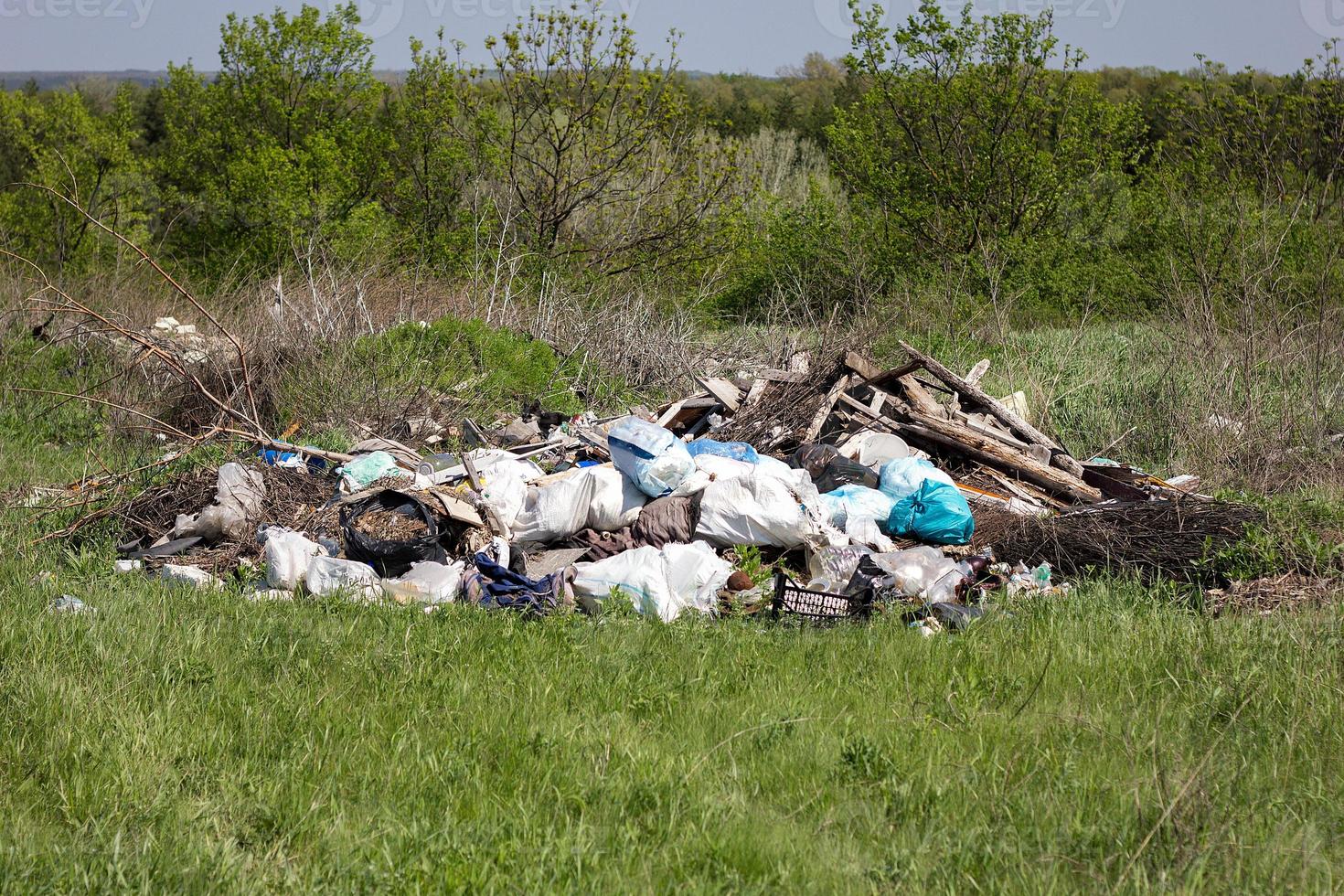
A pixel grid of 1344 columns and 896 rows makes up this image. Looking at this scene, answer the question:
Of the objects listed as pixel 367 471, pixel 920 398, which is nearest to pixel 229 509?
pixel 367 471

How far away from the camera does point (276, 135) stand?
19.6m

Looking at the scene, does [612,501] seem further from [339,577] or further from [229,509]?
[229,509]

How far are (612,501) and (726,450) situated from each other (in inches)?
52.9

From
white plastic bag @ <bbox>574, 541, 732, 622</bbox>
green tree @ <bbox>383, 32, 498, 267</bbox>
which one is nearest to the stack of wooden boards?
white plastic bag @ <bbox>574, 541, 732, 622</bbox>

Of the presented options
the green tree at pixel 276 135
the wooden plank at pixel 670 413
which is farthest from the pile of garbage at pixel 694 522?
the green tree at pixel 276 135

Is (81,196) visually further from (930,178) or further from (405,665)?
(405,665)

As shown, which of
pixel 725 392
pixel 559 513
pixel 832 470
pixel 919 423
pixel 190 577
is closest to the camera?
pixel 190 577

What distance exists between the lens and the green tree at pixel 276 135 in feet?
60.1

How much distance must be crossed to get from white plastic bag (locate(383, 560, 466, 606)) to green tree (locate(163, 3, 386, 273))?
13678mm

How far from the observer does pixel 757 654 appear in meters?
4.42

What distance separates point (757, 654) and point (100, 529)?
4528 mm

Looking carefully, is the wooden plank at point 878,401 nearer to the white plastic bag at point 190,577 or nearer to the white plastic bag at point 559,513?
the white plastic bag at point 559,513

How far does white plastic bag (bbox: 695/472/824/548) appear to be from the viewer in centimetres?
596

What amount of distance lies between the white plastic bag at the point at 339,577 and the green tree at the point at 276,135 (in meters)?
13.6
